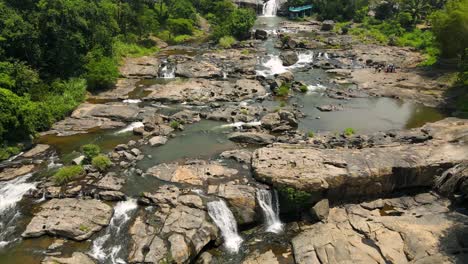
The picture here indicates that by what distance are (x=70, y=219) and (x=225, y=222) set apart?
34.1ft

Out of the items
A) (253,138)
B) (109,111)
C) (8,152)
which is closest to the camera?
(8,152)

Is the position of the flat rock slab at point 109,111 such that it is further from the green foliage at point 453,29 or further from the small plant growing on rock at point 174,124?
the green foliage at point 453,29

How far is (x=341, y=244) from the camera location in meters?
23.2

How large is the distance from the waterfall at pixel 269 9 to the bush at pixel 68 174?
92656 mm

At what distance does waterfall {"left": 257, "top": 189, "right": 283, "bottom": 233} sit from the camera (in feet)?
87.6

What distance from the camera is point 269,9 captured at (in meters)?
112

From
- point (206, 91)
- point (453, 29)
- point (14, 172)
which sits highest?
point (453, 29)

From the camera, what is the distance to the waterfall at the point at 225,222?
82.3ft

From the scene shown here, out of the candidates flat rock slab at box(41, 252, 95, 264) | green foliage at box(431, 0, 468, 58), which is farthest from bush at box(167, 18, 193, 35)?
flat rock slab at box(41, 252, 95, 264)

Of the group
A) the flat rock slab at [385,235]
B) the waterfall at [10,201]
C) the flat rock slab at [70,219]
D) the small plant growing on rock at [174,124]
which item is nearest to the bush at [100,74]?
the small plant growing on rock at [174,124]

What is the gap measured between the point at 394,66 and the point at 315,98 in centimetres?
2015

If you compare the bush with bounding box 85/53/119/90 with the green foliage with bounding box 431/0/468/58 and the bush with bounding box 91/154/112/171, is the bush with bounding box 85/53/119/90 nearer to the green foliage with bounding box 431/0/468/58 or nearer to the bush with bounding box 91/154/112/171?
the bush with bounding box 91/154/112/171

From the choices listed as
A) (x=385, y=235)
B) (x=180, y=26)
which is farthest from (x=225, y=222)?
(x=180, y=26)

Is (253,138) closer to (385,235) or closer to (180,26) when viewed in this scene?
(385,235)
